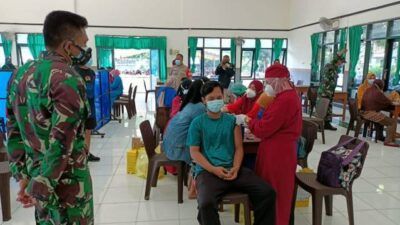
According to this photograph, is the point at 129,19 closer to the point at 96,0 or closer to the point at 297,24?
the point at 96,0

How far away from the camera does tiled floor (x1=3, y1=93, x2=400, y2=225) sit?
8.64 feet

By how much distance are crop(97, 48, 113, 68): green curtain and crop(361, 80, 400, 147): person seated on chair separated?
9.31 m

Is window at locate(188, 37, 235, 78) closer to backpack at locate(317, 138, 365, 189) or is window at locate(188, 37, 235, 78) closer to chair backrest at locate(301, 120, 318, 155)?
chair backrest at locate(301, 120, 318, 155)

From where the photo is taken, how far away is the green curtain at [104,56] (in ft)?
38.4

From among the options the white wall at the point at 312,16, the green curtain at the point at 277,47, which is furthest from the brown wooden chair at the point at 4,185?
the green curtain at the point at 277,47

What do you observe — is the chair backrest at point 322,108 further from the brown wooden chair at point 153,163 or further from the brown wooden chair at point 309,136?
the brown wooden chair at point 153,163

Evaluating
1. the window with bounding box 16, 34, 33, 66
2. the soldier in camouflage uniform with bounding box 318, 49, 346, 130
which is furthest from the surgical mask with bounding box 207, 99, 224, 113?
the window with bounding box 16, 34, 33, 66

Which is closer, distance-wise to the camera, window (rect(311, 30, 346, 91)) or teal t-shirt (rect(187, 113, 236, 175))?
teal t-shirt (rect(187, 113, 236, 175))

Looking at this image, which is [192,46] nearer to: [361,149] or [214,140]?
[214,140]

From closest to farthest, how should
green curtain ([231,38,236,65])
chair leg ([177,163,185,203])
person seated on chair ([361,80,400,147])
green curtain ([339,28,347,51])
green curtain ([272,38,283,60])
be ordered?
1. chair leg ([177,163,185,203])
2. person seated on chair ([361,80,400,147])
3. green curtain ([339,28,347,51])
4. green curtain ([231,38,236,65])
5. green curtain ([272,38,283,60])

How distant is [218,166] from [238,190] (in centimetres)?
22

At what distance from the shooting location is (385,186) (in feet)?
11.1

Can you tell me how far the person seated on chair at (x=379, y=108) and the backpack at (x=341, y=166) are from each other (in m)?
3.32

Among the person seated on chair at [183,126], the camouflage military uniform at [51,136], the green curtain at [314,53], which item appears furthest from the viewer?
the green curtain at [314,53]
